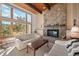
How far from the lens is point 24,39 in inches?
110

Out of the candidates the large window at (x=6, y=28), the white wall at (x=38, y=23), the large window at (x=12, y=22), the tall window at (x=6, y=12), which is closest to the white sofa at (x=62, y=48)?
the white wall at (x=38, y=23)

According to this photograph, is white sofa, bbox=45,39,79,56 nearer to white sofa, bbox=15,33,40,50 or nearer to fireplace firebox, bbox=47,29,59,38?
fireplace firebox, bbox=47,29,59,38

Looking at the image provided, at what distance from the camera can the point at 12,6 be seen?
9.06ft

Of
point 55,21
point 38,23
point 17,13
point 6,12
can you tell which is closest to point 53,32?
point 55,21

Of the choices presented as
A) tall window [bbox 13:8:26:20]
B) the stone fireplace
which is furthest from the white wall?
tall window [bbox 13:8:26:20]

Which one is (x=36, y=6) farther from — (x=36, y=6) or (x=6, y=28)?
(x=6, y=28)

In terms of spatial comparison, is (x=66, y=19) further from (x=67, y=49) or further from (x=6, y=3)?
(x=6, y=3)

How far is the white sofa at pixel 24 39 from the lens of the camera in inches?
109

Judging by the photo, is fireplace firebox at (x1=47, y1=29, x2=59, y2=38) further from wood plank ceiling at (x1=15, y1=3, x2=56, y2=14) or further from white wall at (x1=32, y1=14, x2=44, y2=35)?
wood plank ceiling at (x1=15, y1=3, x2=56, y2=14)

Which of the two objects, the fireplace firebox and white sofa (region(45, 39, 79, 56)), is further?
the fireplace firebox

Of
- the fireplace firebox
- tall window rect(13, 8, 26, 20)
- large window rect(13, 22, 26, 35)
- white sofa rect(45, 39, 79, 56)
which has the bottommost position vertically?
white sofa rect(45, 39, 79, 56)

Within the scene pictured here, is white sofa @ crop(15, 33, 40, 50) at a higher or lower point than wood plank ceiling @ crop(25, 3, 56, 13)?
lower

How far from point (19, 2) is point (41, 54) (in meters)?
0.88

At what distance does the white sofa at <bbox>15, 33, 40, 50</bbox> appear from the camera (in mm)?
2777
